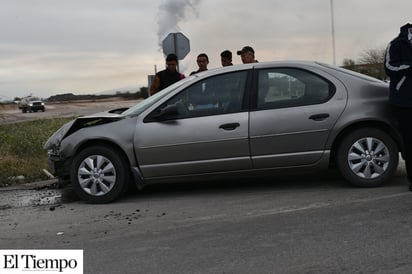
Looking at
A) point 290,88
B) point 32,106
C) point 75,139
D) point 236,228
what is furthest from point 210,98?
point 32,106

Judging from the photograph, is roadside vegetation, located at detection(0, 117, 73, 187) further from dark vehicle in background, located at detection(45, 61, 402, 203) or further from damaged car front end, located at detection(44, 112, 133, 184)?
dark vehicle in background, located at detection(45, 61, 402, 203)

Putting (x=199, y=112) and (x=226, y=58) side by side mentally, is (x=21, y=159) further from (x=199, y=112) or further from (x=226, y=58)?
(x=199, y=112)

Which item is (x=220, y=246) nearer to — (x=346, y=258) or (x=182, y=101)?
(x=346, y=258)

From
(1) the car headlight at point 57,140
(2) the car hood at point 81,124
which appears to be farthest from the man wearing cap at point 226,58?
(1) the car headlight at point 57,140

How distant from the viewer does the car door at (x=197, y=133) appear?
6027 mm

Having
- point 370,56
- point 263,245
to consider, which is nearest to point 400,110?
point 263,245

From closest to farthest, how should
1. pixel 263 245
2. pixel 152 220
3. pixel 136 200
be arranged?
pixel 263 245 → pixel 152 220 → pixel 136 200

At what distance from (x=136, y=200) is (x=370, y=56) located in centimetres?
5087

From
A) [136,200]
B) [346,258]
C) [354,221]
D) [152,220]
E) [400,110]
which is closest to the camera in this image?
[346,258]

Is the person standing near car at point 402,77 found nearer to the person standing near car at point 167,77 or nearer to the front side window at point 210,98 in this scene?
the front side window at point 210,98

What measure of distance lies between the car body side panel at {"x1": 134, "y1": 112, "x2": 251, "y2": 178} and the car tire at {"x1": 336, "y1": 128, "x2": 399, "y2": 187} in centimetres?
116

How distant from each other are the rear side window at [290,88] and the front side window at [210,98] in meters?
0.25

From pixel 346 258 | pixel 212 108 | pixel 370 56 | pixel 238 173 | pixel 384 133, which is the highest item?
pixel 370 56

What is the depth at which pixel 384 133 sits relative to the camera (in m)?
6.07
